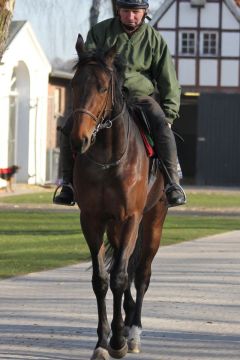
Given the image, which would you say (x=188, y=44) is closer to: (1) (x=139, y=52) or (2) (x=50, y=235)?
(2) (x=50, y=235)

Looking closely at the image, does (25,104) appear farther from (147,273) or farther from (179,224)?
(147,273)

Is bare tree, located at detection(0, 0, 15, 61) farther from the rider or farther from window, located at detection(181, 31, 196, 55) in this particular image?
window, located at detection(181, 31, 196, 55)

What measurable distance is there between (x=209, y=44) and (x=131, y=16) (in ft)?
148

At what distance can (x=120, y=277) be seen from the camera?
28.3 ft

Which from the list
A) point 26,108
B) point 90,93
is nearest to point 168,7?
point 26,108

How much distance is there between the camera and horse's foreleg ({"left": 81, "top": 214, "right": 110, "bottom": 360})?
8.62 metres

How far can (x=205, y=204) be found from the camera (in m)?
36.2

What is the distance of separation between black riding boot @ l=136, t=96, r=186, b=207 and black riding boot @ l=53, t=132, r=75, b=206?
807mm

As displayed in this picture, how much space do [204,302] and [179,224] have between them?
14683 mm

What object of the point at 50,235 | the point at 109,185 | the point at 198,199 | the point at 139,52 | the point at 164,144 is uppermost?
the point at 139,52

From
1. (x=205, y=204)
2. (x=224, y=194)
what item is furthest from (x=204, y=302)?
(x=224, y=194)

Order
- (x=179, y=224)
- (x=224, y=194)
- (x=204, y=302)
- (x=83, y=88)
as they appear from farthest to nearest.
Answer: (x=224, y=194)
(x=179, y=224)
(x=204, y=302)
(x=83, y=88)

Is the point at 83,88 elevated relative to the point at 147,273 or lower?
elevated

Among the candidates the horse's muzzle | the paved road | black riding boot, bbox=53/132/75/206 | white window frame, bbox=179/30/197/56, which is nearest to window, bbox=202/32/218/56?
white window frame, bbox=179/30/197/56
